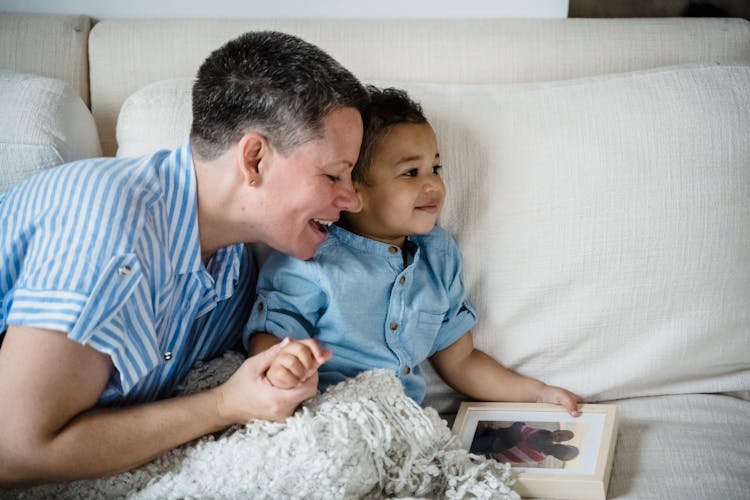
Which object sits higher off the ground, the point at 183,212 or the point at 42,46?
the point at 42,46

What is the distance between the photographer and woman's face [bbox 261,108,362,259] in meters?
1.29

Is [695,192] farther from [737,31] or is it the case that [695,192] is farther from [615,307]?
[737,31]

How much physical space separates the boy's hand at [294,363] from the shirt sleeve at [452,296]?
1.26ft

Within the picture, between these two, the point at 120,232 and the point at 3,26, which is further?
the point at 3,26

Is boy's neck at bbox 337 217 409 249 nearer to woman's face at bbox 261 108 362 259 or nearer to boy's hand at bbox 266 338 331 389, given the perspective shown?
woman's face at bbox 261 108 362 259

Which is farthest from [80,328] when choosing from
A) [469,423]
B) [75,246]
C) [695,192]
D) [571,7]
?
[571,7]

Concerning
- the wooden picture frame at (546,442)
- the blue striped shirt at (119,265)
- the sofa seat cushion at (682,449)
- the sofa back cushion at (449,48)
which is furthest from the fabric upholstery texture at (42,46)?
the sofa seat cushion at (682,449)

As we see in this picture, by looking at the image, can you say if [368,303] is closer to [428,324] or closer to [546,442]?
[428,324]

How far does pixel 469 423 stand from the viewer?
1480 millimetres

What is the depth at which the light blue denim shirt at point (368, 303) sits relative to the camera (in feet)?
4.70

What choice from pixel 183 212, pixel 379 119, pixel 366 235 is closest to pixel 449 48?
pixel 379 119

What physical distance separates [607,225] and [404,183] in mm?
356

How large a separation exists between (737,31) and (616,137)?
473 mm

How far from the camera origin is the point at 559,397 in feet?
4.96
